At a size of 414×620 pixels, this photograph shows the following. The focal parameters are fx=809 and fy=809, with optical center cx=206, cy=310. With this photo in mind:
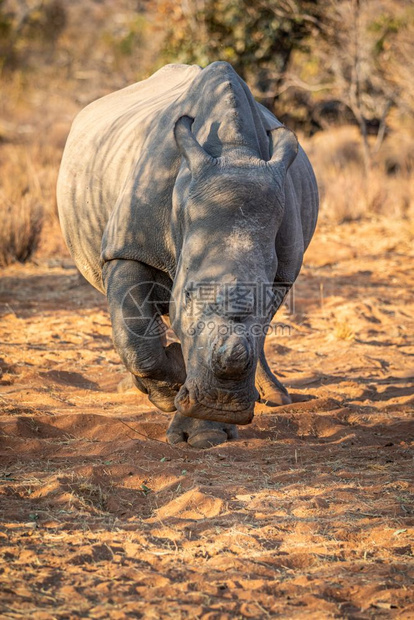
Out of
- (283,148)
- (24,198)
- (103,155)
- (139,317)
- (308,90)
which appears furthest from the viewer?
(308,90)

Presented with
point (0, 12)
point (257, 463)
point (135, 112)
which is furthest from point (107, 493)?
point (0, 12)

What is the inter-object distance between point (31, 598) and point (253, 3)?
39.0 ft

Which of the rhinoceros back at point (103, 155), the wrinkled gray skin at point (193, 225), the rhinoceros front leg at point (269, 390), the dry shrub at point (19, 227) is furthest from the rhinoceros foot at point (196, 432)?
the dry shrub at point (19, 227)

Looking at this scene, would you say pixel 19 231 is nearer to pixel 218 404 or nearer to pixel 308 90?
pixel 218 404

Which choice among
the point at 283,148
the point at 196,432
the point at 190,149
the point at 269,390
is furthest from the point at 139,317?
the point at 269,390

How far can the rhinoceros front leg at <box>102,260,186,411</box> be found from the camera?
13.8ft

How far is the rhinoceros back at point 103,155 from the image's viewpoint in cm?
462

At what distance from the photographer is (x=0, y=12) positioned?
2383 cm

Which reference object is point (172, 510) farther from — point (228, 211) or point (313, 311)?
point (313, 311)

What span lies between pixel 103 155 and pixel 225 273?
1990mm

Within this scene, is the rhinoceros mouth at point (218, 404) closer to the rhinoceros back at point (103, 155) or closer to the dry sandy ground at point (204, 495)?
the dry sandy ground at point (204, 495)

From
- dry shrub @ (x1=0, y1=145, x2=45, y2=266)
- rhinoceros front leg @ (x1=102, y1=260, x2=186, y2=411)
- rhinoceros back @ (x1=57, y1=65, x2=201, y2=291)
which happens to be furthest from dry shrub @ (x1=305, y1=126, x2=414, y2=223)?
rhinoceros front leg @ (x1=102, y1=260, x2=186, y2=411)

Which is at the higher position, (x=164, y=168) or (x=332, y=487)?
(x=164, y=168)

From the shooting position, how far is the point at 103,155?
4910mm
